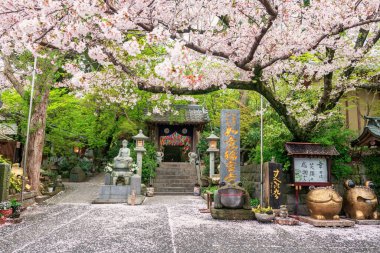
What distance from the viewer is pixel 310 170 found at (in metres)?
9.41

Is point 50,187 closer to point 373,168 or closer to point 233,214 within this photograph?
point 233,214

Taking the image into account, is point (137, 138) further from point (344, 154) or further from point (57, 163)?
point (344, 154)

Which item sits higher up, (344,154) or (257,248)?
(344,154)

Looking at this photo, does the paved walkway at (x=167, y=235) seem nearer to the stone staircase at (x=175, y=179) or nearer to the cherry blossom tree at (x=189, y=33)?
the cherry blossom tree at (x=189, y=33)

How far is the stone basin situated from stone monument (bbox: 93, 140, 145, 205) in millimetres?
5311

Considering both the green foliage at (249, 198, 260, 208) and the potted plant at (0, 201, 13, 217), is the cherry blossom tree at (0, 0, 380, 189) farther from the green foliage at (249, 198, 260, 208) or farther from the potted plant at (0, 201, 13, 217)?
the potted plant at (0, 201, 13, 217)

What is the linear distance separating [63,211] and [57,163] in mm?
13979

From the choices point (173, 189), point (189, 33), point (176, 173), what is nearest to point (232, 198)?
point (189, 33)

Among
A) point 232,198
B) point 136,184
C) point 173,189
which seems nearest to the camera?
point 232,198

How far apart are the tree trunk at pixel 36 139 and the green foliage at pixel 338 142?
12280 millimetres

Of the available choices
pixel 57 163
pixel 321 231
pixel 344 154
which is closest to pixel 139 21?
pixel 321 231

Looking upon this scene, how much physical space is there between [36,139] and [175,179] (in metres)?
9.45

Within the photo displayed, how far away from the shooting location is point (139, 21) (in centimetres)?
588

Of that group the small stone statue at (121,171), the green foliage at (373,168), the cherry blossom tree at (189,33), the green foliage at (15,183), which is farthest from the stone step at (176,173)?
the green foliage at (373,168)
